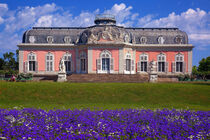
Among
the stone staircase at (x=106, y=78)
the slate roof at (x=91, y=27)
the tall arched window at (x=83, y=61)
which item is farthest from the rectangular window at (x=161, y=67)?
the tall arched window at (x=83, y=61)

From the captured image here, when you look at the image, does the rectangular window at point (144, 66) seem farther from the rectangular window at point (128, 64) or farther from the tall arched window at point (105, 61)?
the tall arched window at point (105, 61)

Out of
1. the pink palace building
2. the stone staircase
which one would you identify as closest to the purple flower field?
the stone staircase

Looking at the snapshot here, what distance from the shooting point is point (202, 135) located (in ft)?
25.4

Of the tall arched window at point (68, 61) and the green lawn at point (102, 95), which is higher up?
the tall arched window at point (68, 61)

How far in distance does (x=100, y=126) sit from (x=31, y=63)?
33617 mm

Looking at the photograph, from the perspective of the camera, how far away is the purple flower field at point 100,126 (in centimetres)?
756

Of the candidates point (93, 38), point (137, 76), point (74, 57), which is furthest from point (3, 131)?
point (74, 57)

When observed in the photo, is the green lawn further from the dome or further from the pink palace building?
the pink palace building

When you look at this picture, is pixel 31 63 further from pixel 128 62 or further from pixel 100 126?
pixel 100 126

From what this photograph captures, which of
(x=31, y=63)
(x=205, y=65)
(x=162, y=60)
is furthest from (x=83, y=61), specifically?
(x=205, y=65)

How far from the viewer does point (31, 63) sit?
39.8m

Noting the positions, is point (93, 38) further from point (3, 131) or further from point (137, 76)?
point (3, 131)

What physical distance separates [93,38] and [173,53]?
13460 mm

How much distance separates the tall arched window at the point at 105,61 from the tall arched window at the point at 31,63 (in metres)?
11.0
